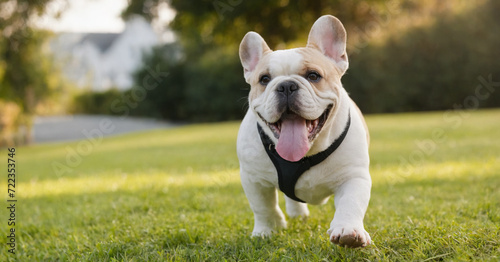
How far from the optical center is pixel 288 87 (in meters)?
2.66

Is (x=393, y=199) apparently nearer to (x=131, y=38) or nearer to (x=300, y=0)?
(x=300, y=0)

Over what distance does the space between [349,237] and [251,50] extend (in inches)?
56.3

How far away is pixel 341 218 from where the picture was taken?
8.44 ft

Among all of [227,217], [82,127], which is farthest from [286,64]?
[82,127]

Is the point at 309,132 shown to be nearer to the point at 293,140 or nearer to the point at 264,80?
the point at 293,140

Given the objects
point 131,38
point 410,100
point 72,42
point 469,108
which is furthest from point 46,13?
point 131,38

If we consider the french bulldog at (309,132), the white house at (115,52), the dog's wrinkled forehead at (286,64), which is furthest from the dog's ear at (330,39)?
the white house at (115,52)

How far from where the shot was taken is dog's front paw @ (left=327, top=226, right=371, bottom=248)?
7.99ft

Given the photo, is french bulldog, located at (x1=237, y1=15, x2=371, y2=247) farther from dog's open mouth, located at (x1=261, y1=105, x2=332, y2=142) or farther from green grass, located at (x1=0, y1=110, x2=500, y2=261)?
green grass, located at (x1=0, y1=110, x2=500, y2=261)

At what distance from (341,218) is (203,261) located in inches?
33.4

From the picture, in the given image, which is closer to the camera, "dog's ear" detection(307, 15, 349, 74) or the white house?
"dog's ear" detection(307, 15, 349, 74)

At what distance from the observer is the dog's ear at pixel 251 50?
3.10m

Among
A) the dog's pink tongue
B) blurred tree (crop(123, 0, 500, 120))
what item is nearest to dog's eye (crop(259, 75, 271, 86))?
the dog's pink tongue

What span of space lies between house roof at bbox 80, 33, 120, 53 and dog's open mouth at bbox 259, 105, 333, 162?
5377 centimetres
